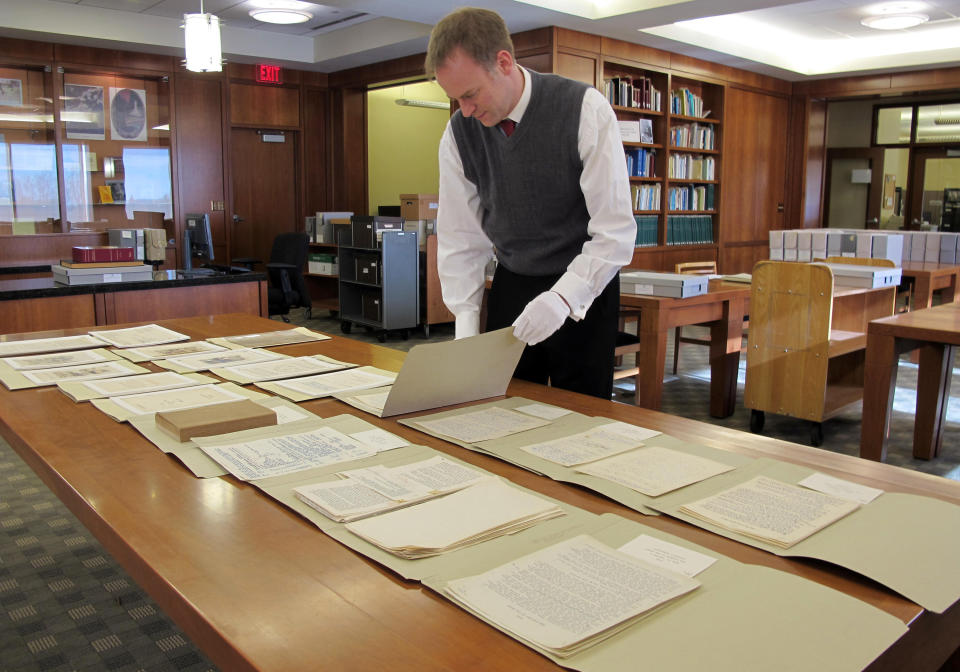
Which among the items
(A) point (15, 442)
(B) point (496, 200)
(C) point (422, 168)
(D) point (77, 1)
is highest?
(D) point (77, 1)

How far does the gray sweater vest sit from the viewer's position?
1.80 metres

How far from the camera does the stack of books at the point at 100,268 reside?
10.9ft

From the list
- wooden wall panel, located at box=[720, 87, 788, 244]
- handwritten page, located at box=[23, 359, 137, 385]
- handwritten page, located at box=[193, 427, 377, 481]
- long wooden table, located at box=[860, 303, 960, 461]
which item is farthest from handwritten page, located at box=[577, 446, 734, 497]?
wooden wall panel, located at box=[720, 87, 788, 244]

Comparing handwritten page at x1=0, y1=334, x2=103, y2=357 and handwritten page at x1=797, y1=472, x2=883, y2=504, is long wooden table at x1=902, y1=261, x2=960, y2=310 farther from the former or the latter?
handwritten page at x1=0, y1=334, x2=103, y2=357

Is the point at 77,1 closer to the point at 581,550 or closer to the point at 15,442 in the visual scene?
the point at 15,442

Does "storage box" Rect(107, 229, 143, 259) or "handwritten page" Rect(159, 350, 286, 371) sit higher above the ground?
"storage box" Rect(107, 229, 143, 259)

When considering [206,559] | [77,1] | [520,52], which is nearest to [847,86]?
[520,52]

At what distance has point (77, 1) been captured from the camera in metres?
6.60

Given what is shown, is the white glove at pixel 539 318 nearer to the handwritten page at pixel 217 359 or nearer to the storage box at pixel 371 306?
the handwritten page at pixel 217 359

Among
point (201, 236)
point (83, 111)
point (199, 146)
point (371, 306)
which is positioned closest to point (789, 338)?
point (371, 306)

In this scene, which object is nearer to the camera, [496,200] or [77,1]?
[496,200]

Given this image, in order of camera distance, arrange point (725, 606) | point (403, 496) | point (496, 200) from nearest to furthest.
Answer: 1. point (725, 606)
2. point (403, 496)
3. point (496, 200)

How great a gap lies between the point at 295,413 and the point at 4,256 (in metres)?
6.86

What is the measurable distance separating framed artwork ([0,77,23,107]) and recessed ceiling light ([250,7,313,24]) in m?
2.24
